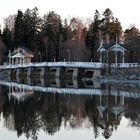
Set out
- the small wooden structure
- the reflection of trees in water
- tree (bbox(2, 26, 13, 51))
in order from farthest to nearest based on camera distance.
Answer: tree (bbox(2, 26, 13, 51))
the small wooden structure
the reflection of trees in water

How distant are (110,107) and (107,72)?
33.8 m

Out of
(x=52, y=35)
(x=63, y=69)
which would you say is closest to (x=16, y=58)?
(x=52, y=35)

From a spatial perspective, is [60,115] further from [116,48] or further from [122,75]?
[116,48]

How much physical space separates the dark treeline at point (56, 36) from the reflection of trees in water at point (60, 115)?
49589 millimetres

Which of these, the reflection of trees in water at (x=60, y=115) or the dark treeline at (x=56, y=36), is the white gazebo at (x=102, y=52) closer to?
the dark treeline at (x=56, y=36)

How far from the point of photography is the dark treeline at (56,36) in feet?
278

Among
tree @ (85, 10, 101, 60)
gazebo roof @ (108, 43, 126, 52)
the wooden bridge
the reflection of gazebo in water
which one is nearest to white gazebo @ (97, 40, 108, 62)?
the reflection of gazebo in water

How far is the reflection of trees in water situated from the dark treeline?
163 ft

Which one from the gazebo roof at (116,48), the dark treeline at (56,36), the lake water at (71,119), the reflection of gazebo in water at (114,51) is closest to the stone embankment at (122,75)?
the reflection of gazebo in water at (114,51)

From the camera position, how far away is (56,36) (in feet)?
292

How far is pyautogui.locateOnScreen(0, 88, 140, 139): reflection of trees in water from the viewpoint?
20891 mm

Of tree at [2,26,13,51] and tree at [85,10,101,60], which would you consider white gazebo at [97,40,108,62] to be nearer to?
tree at [85,10,101,60]

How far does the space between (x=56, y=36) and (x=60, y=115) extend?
64319mm

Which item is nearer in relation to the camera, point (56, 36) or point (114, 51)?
point (114, 51)
